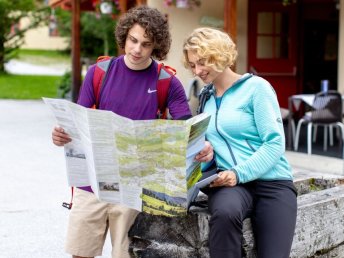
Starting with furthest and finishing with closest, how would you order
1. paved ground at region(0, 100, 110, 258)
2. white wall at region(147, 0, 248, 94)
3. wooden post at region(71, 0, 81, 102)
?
wooden post at region(71, 0, 81, 102) → white wall at region(147, 0, 248, 94) → paved ground at region(0, 100, 110, 258)

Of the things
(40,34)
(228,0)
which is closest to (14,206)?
(228,0)

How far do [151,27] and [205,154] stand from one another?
56cm

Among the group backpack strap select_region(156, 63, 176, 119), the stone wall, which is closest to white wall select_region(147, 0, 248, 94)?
the stone wall

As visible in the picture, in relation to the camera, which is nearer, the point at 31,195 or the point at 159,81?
the point at 159,81

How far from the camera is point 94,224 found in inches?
120

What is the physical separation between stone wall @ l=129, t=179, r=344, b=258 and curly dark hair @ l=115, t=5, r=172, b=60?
70 cm

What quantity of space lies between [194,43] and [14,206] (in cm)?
365

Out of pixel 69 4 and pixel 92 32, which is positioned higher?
pixel 69 4

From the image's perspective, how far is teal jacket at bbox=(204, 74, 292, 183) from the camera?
2.88m

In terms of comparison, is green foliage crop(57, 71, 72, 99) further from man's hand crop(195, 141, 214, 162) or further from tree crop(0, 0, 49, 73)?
man's hand crop(195, 141, 214, 162)

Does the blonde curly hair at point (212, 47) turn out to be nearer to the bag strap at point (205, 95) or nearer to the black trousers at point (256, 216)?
the bag strap at point (205, 95)

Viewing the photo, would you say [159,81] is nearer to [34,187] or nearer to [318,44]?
[34,187]

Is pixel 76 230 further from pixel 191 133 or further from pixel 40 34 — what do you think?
pixel 40 34

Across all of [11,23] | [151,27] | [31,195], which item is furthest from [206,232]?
[11,23]
